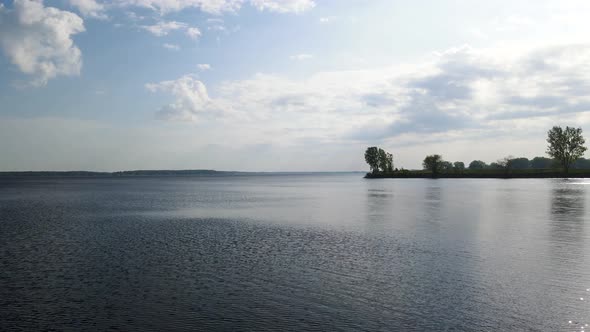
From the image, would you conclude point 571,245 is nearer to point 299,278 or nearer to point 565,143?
point 299,278

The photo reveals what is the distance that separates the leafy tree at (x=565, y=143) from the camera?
507 feet

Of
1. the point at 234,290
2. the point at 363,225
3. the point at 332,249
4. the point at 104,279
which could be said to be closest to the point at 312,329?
the point at 234,290

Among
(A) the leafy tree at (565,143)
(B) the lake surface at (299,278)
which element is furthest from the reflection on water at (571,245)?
(A) the leafy tree at (565,143)

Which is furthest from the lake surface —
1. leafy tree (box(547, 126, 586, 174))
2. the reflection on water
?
leafy tree (box(547, 126, 586, 174))

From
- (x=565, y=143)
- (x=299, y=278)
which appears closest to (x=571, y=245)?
(x=299, y=278)

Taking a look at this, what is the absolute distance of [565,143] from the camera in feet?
511

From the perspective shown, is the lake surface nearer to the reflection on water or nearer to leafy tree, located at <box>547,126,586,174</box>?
the reflection on water

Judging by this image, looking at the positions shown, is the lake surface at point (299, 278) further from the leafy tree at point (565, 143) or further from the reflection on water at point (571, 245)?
the leafy tree at point (565, 143)

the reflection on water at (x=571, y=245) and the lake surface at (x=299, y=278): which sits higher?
the reflection on water at (x=571, y=245)

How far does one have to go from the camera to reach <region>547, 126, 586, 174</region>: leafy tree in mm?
154625

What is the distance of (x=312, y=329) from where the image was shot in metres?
13.1

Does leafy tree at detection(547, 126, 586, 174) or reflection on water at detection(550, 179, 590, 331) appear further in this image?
leafy tree at detection(547, 126, 586, 174)

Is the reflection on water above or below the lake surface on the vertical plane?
above

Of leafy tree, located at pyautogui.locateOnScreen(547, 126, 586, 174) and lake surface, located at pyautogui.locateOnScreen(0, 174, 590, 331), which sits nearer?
lake surface, located at pyautogui.locateOnScreen(0, 174, 590, 331)
